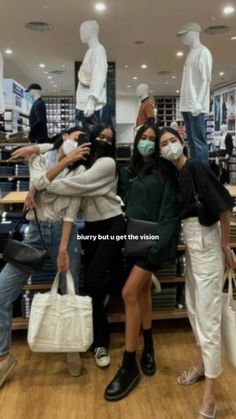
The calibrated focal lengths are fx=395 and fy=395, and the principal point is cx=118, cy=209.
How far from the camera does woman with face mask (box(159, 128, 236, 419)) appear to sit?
1873mm

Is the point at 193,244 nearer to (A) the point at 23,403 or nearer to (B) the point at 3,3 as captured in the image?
(A) the point at 23,403

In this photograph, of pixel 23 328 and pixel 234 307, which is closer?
pixel 234 307

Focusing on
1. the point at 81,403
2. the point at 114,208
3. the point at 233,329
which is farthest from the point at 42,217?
the point at 233,329

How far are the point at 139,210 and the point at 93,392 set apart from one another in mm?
1046

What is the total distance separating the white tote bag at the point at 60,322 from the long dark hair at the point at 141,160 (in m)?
0.76

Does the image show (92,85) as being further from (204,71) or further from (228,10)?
(228,10)

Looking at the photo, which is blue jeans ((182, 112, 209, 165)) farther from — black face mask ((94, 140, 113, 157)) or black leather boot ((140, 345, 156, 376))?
black leather boot ((140, 345, 156, 376))

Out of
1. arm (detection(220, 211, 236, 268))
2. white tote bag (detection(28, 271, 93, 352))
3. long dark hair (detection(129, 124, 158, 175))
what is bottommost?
white tote bag (detection(28, 271, 93, 352))

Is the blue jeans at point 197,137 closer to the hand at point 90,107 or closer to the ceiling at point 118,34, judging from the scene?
the hand at point 90,107

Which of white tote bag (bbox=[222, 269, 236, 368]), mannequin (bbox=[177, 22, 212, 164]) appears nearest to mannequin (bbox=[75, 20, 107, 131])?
mannequin (bbox=[177, 22, 212, 164])

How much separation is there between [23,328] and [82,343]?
2.63 ft

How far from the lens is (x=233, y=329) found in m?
1.97

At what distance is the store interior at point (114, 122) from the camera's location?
6.94 ft

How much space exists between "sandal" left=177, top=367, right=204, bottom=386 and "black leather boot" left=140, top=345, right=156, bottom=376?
17cm
